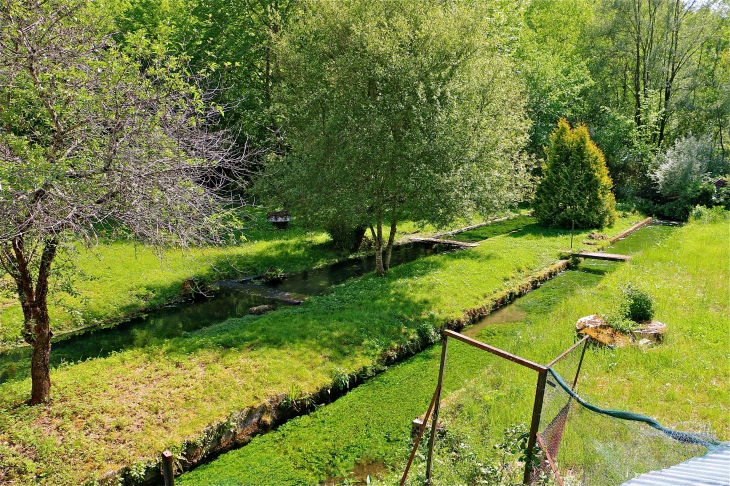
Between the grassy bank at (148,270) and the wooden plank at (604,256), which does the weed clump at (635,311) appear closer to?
the wooden plank at (604,256)

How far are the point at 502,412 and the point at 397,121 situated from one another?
917 cm

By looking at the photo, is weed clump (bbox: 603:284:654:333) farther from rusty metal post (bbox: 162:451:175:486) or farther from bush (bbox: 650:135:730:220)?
bush (bbox: 650:135:730:220)

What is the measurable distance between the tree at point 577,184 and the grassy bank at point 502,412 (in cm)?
1091

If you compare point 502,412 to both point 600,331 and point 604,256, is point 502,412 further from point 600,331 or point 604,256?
point 604,256

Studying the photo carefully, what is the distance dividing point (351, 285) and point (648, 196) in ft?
68.6

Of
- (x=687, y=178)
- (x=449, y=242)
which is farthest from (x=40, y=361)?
(x=687, y=178)

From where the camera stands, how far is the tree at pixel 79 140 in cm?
618

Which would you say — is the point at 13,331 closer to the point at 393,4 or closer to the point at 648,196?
the point at 393,4

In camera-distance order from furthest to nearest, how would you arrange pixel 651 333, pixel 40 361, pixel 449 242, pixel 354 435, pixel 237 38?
pixel 237 38 < pixel 449 242 < pixel 651 333 < pixel 354 435 < pixel 40 361

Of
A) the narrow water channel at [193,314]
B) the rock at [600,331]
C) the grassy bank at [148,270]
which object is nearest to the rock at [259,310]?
the narrow water channel at [193,314]

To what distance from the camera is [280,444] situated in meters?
8.45

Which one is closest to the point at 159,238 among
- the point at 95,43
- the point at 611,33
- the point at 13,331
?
the point at 95,43

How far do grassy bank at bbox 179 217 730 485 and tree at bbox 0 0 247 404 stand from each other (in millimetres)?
3787

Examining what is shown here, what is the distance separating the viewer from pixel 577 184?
2319 centimetres
